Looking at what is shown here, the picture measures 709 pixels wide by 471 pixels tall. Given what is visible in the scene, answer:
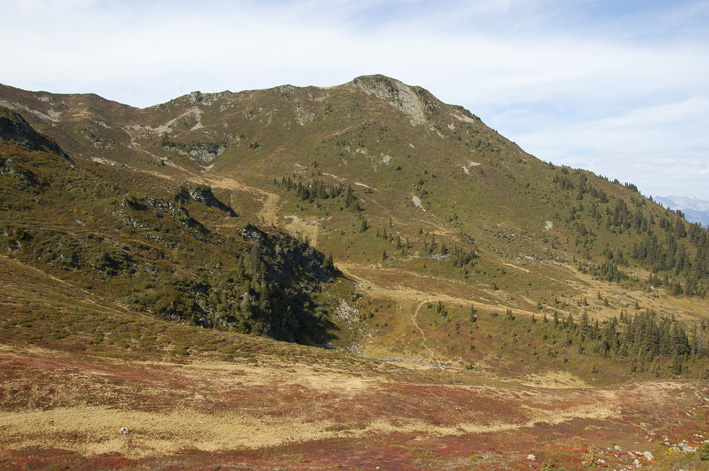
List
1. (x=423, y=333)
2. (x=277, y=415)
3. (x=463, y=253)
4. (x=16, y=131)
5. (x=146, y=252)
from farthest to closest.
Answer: (x=463, y=253)
(x=423, y=333)
(x=16, y=131)
(x=146, y=252)
(x=277, y=415)

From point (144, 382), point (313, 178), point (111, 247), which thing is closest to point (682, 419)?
point (144, 382)

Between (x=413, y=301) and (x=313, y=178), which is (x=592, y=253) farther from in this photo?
(x=313, y=178)

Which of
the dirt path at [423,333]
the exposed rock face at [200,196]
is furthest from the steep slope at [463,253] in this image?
the exposed rock face at [200,196]

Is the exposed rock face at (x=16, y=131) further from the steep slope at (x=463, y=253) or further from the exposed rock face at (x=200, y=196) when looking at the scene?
the exposed rock face at (x=200, y=196)

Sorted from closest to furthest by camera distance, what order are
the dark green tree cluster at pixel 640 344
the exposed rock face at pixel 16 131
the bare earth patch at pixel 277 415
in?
the bare earth patch at pixel 277 415 → the dark green tree cluster at pixel 640 344 → the exposed rock face at pixel 16 131

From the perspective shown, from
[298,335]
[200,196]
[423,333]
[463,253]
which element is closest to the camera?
[298,335]

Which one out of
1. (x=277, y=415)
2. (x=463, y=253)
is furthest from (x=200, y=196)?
(x=277, y=415)

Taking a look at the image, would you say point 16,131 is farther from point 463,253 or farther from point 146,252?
point 463,253

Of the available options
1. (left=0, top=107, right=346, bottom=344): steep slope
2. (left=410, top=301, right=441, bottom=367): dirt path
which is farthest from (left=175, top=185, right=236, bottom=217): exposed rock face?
(left=410, top=301, right=441, bottom=367): dirt path

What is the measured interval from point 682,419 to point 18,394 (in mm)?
55352

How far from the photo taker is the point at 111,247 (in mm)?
52062

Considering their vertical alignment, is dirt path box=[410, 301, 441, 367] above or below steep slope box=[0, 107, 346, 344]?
below

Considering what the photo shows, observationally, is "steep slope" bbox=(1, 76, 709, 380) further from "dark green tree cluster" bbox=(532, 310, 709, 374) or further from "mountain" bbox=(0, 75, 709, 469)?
"mountain" bbox=(0, 75, 709, 469)

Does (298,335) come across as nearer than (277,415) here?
No
